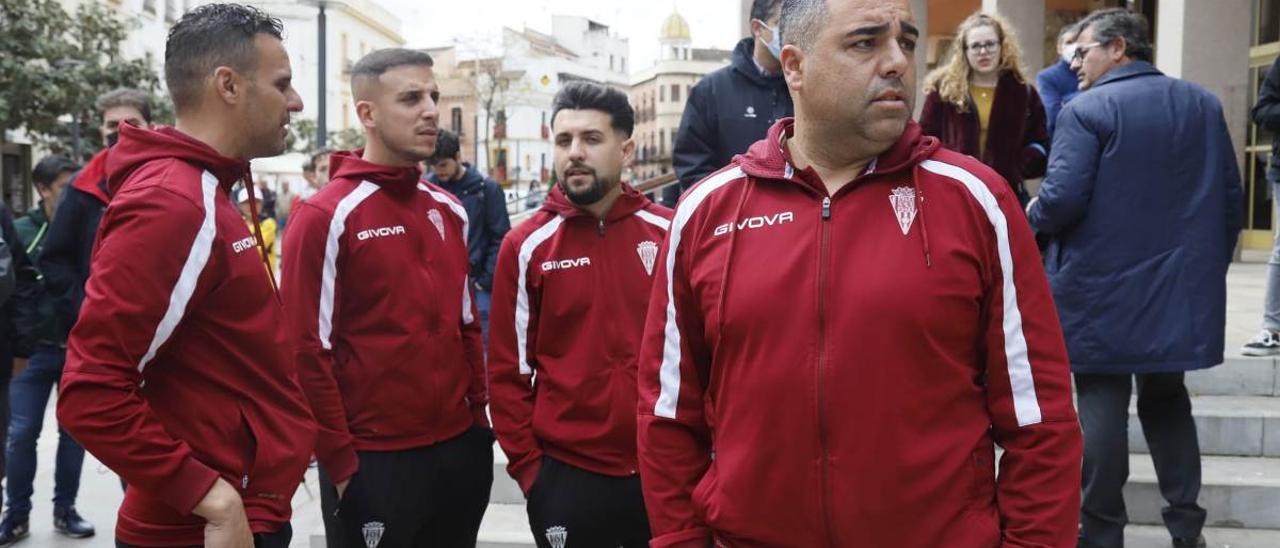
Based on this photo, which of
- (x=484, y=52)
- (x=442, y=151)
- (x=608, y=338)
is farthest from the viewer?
(x=484, y=52)

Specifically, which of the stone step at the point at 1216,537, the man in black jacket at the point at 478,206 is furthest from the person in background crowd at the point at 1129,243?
the man in black jacket at the point at 478,206

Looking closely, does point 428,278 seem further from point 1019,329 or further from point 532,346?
point 1019,329

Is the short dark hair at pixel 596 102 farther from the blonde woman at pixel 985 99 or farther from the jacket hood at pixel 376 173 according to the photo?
the blonde woman at pixel 985 99

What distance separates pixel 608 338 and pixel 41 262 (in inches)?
135

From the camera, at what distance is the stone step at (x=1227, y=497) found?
18.5 ft

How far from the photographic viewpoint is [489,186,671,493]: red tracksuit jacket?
4.04 m

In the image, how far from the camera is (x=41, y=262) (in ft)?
19.6

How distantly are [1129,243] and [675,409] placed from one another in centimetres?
311

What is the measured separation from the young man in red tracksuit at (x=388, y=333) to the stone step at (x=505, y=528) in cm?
148

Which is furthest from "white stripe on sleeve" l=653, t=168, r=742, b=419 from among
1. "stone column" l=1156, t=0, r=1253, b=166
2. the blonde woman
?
"stone column" l=1156, t=0, r=1253, b=166

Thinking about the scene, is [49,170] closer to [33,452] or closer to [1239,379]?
[33,452]

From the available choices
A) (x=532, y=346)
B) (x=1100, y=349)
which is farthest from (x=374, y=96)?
(x=1100, y=349)

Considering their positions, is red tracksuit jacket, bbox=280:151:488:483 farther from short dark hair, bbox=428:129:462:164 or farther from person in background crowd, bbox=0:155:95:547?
short dark hair, bbox=428:129:462:164

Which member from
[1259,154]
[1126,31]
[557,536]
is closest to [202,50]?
[557,536]
